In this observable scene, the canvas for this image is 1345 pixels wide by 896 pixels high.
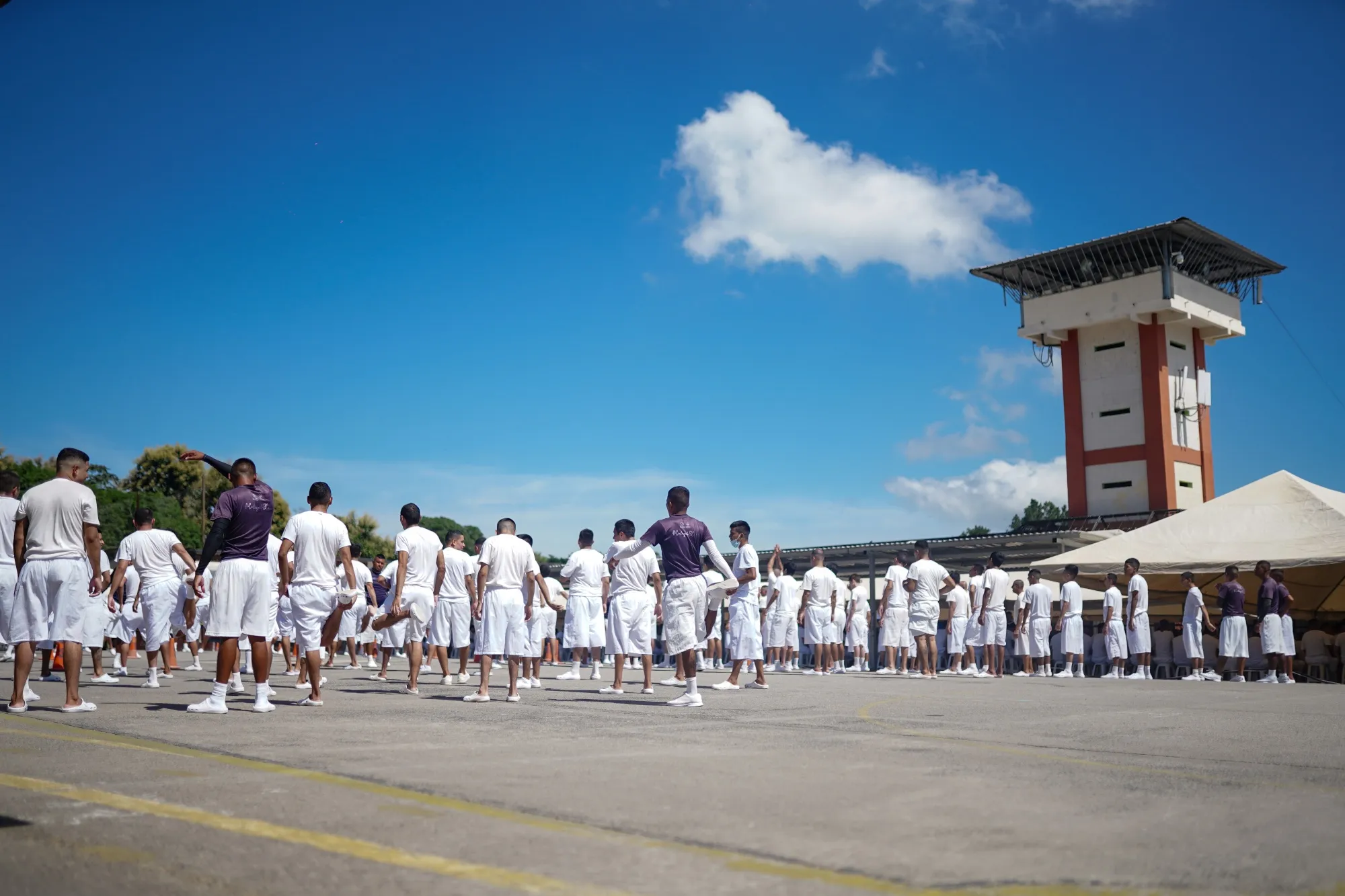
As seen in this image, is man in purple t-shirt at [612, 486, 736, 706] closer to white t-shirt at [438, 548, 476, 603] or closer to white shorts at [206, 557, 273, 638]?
white shorts at [206, 557, 273, 638]

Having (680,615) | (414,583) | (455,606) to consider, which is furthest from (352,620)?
(680,615)

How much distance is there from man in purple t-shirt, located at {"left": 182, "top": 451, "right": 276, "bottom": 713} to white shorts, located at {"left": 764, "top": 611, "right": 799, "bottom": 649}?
13872mm

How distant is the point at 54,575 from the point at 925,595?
45.1 feet

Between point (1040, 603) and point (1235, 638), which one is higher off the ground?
point (1040, 603)

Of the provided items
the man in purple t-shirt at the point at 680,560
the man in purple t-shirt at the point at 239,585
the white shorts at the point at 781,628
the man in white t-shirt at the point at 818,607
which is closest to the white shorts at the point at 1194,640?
the man in white t-shirt at the point at 818,607

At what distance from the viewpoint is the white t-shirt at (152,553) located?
45.5 ft

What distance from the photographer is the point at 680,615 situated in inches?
433

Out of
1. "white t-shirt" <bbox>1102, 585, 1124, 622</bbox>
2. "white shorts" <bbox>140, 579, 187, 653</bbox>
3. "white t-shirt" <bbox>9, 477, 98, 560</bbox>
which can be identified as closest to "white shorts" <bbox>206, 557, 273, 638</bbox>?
"white t-shirt" <bbox>9, 477, 98, 560</bbox>

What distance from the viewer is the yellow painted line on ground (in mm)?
3193

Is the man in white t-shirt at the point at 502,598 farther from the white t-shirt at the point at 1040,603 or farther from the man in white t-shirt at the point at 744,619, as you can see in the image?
the white t-shirt at the point at 1040,603

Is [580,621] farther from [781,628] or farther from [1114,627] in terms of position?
[1114,627]

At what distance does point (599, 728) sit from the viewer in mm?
7961

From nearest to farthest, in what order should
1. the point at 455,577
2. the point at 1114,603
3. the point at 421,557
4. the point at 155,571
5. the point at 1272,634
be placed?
the point at 421,557 → the point at 155,571 → the point at 455,577 → the point at 1272,634 → the point at 1114,603

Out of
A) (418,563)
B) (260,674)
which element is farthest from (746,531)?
(260,674)
